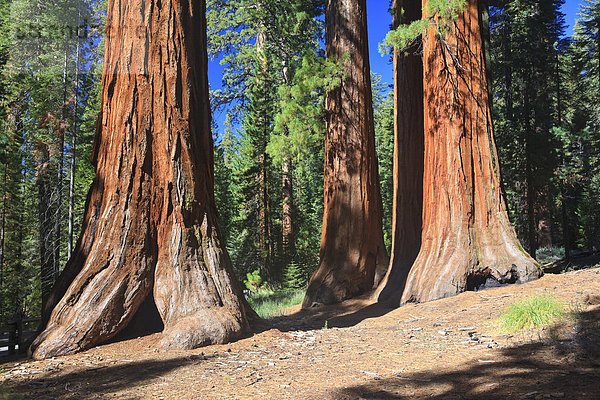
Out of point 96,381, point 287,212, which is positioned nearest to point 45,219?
point 287,212

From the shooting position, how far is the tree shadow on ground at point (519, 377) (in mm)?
2746

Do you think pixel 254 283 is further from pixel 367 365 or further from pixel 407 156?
pixel 367 365

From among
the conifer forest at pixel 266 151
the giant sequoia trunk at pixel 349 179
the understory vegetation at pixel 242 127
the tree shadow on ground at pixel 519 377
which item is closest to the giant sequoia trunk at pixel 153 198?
the conifer forest at pixel 266 151

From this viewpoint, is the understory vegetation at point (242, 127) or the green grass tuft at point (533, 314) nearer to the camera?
the green grass tuft at point (533, 314)

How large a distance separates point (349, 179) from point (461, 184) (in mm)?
3115

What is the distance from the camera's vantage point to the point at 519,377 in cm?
303

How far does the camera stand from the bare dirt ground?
309 centimetres

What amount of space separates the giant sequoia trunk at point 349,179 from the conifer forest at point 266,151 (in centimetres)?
4

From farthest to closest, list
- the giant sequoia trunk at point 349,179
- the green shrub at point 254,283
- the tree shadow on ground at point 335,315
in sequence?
the green shrub at point 254,283
the giant sequoia trunk at point 349,179
the tree shadow on ground at point 335,315

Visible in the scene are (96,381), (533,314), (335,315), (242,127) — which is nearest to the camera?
(96,381)

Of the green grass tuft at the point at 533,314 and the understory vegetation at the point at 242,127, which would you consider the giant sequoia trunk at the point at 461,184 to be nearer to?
the green grass tuft at the point at 533,314

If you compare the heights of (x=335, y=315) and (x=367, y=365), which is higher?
(x=367, y=365)

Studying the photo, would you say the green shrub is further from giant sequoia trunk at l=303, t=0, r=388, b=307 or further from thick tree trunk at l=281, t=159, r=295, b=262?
giant sequoia trunk at l=303, t=0, r=388, b=307

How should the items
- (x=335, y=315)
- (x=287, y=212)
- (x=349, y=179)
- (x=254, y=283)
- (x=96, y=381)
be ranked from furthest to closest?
(x=287, y=212)
(x=254, y=283)
(x=349, y=179)
(x=335, y=315)
(x=96, y=381)
